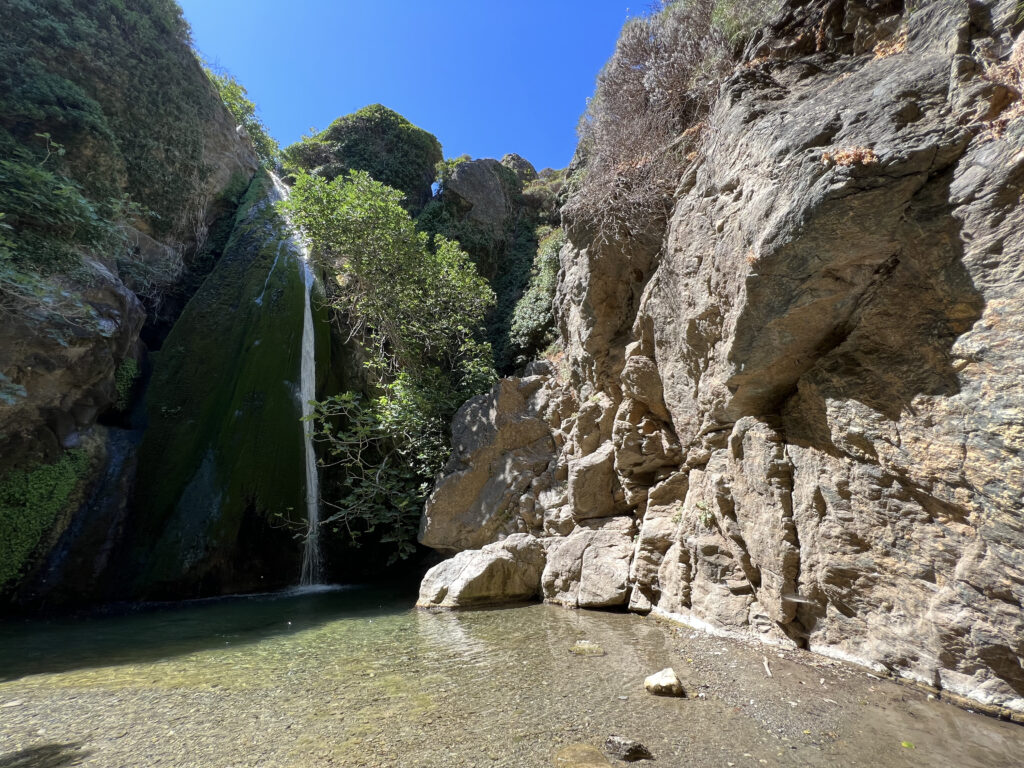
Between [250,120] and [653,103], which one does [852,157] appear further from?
[250,120]

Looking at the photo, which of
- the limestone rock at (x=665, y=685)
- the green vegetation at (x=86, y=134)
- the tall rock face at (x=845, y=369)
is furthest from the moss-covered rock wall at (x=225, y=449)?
the limestone rock at (x=665, y=685)

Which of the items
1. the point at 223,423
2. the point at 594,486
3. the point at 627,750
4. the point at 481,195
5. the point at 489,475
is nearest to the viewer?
the point at 627,750

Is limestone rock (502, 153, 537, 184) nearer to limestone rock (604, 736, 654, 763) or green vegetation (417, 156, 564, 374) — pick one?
green vegetation (417, 156, 564, 374)

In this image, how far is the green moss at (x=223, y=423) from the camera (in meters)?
10.1

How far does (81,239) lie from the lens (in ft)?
31.1

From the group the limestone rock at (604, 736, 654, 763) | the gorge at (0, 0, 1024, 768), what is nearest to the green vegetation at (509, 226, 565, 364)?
the gorge at (0, 0, 1024, 768)

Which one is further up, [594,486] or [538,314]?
[538,314]

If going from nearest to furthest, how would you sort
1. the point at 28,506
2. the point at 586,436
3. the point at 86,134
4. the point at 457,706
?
the point at 457,706 → the point at 586,436 → the point at 28,506 → the point at 86,134

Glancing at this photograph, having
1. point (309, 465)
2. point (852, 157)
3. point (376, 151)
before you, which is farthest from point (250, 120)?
point (852, 157)

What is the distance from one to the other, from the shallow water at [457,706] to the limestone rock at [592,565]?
1.06 metres

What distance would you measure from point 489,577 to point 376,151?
21.3 m

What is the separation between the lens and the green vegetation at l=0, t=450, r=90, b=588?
8.70 meters

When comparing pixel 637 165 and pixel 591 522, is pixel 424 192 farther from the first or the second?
pixel 591 522

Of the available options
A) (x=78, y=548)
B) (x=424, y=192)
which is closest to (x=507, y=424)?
(x=78, y=548)
